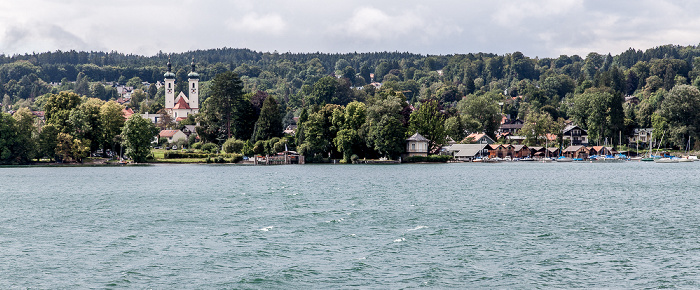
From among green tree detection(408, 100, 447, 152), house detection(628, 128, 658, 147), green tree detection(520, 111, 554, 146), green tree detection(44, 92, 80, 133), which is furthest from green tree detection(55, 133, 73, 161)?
house detection(628, 128, 658, 147)

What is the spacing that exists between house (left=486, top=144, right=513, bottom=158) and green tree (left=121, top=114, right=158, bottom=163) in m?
69.0

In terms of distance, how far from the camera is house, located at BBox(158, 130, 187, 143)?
15650 centimetres

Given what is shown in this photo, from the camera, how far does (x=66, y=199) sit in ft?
175

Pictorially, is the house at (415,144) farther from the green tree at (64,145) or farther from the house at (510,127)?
the house at (510,127)

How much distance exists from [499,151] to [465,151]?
11610 millimetres

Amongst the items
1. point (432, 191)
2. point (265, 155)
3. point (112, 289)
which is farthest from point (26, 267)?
point (265, 155)

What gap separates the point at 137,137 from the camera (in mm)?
110688

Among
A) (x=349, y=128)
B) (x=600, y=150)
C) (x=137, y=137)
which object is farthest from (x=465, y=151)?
(x=137, y=137)

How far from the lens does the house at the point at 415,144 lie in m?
117

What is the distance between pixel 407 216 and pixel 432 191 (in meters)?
18.2

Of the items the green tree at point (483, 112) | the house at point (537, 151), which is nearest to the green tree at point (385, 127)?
the green tree at point (483, 112)

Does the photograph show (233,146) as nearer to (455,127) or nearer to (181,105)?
(455,127)

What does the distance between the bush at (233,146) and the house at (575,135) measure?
2865 inches

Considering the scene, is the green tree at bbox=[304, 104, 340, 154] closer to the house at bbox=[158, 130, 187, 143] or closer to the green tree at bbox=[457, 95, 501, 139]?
the green tree at bbox=[457, 95, 501, 139]
